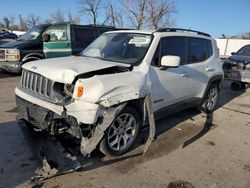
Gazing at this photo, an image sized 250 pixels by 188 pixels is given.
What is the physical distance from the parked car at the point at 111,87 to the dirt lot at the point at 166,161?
1.21 feet

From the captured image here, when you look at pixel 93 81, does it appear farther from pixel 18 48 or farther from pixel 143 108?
pixel 18 48

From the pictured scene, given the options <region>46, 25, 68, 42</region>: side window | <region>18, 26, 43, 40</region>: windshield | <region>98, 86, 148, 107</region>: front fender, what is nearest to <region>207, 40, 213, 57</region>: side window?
<region>98, 86, 148, 107</region>: front fender

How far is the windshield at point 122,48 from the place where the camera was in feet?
14.0

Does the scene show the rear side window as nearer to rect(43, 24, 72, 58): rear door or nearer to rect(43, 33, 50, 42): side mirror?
rect(43, 24, 72, 58): rear door

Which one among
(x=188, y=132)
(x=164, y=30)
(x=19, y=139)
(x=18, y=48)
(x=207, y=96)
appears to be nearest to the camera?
(x=19, y=139)

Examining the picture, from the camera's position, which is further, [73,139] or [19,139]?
[19,139]

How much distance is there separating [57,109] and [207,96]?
4023 millimetres

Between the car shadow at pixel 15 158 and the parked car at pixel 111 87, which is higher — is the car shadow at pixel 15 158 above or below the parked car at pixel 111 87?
below

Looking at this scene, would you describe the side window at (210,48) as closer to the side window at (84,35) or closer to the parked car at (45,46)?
the parked car at (45,46)

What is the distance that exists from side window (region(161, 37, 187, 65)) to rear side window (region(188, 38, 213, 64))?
0.66ft

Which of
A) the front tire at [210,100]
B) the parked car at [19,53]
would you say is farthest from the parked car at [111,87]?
the parked car at [19,53]

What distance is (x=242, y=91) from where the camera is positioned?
9.70m

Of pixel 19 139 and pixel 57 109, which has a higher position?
pixel 57 109

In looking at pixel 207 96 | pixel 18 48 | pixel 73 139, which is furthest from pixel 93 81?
pixel 18 48
